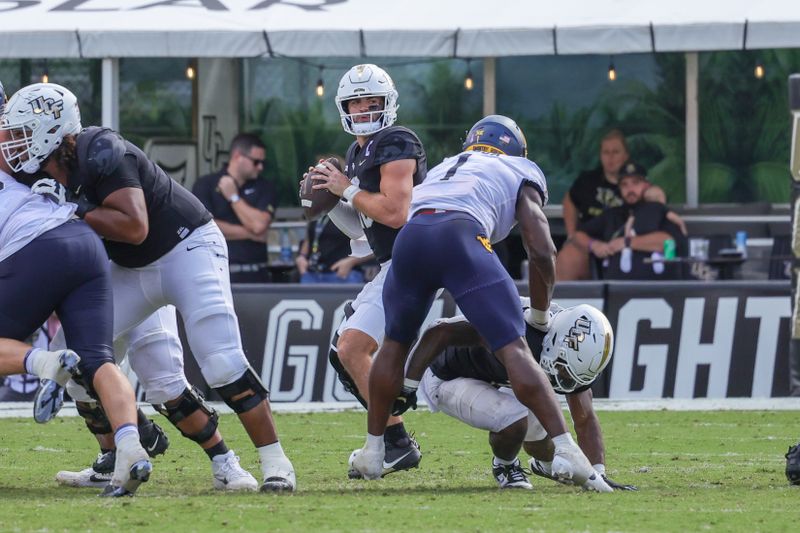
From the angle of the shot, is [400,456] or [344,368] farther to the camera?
[344,368]

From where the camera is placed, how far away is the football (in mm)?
7516

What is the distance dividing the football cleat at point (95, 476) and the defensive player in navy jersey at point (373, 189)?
1124 mm

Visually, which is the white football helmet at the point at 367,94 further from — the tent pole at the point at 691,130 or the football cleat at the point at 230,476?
the tent pole at the point at 691,130

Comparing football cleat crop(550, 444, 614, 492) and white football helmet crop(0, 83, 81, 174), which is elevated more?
white football helmet crop(0, 83, 81, 174)

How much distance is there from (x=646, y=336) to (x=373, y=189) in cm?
472

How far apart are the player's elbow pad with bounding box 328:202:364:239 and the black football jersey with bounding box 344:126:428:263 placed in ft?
0.42

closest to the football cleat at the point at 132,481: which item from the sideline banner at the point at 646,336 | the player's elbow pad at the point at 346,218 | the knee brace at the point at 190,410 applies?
the knee brace at the point at 190,410

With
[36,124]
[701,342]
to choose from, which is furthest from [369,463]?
[701,342]

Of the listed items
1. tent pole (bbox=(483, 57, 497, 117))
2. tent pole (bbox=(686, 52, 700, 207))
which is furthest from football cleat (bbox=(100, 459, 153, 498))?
tent pole (bbox=(686, 52, 700, 207))

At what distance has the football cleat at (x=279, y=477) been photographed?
685cm

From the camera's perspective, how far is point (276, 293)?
1191 centimetres

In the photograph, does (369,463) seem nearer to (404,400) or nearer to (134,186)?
(404,400)

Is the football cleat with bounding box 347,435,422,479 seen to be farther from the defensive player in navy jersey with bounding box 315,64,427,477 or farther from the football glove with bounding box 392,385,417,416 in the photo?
the football glove with bounding box 392,385,417,416

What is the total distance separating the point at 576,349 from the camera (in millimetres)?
6957
